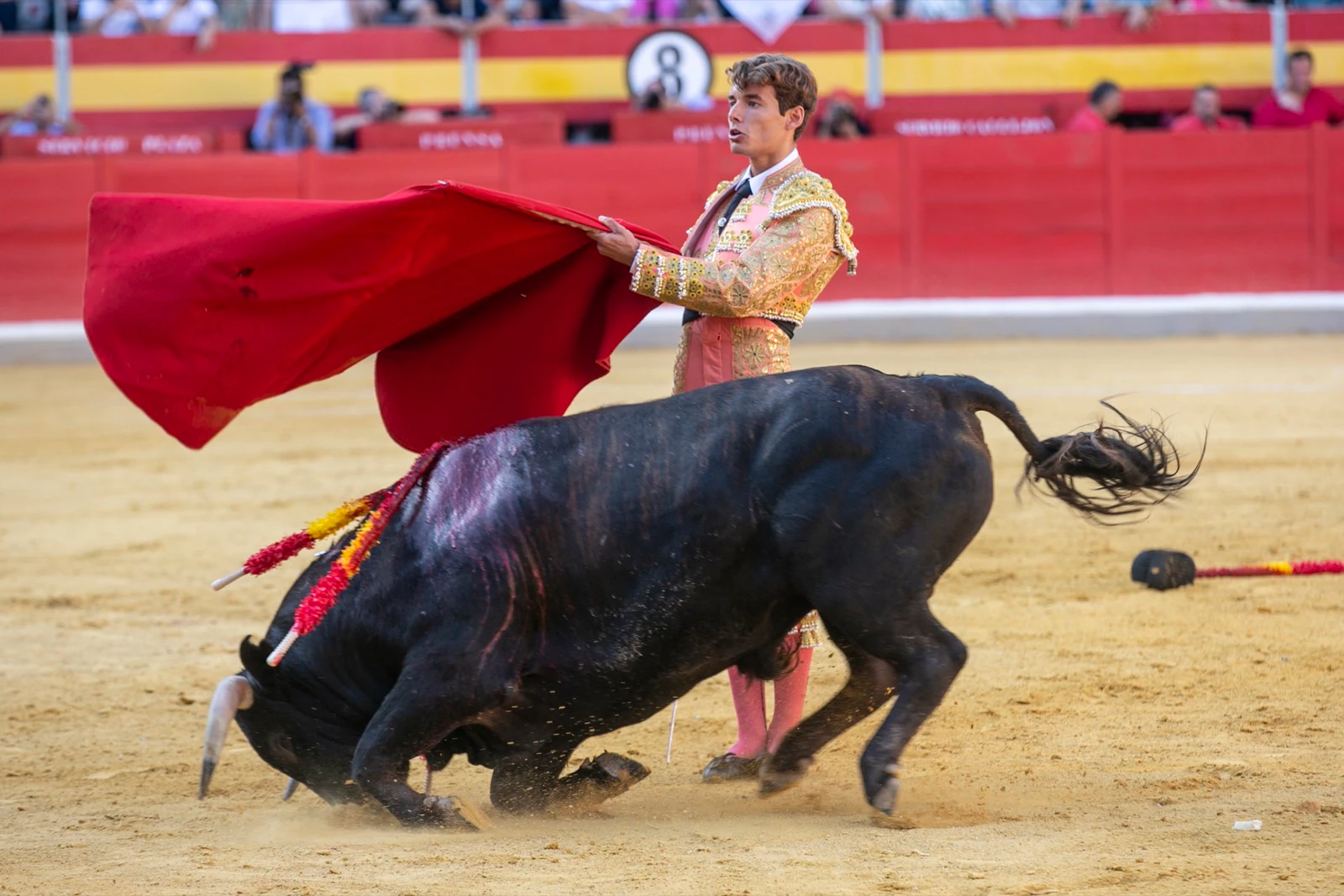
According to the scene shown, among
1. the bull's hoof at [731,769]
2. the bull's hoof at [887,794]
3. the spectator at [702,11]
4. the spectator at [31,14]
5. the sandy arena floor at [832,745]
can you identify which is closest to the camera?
the sandy arena floor at [832,745]

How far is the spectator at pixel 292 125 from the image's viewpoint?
10508 millimetres

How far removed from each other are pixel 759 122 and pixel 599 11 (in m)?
8.78

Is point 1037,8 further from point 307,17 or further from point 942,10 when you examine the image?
point 307,17

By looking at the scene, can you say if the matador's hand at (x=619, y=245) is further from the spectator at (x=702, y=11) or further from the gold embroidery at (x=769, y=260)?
the spectator at (x=702, y=11)

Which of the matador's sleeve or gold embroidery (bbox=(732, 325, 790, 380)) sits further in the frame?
gold embroidery (bbox=(732, 325, 790, 380))

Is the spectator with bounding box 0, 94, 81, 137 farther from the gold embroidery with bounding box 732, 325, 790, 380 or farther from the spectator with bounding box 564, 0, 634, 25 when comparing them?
the gold embroidery with bounding box 732, 325, 790, 380

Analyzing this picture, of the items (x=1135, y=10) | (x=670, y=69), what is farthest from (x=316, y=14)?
(x=1135, y=10)

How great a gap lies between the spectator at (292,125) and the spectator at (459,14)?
1.11 m

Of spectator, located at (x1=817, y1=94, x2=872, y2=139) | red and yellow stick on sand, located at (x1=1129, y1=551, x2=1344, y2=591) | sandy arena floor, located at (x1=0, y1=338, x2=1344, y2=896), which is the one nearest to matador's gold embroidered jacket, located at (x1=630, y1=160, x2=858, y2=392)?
sandy arena floor, located at (x1=0, y1=338, x2=1344, y2=896)

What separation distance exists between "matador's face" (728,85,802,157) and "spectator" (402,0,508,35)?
8570 mm

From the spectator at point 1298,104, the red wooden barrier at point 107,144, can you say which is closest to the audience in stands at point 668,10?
the red wooden barrier at point 107,144

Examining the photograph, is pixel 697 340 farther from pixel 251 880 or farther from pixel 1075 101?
pixel 1075 101

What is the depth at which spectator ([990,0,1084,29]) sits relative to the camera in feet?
37.8

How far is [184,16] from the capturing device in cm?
1147
